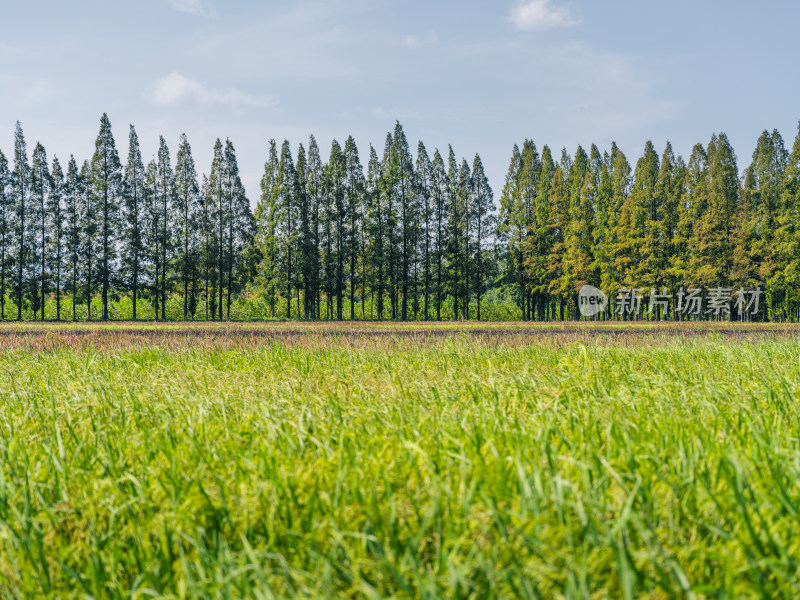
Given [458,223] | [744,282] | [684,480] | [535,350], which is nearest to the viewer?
[684,480]

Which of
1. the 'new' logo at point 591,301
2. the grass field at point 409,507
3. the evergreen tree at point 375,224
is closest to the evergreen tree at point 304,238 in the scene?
the evergreen tree at point 375,224

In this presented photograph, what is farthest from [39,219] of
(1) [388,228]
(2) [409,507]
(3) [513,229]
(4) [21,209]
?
(2) [409,507]

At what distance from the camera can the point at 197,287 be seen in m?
48.3

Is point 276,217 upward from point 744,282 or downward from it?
upward

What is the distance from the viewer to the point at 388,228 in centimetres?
4831

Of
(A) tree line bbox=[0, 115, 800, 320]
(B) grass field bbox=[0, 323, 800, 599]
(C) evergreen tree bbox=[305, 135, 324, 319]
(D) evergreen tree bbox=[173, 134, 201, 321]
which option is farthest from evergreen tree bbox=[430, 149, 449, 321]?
(B) grass field bbox=[0, 323, 800, 599]

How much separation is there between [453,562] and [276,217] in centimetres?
4801

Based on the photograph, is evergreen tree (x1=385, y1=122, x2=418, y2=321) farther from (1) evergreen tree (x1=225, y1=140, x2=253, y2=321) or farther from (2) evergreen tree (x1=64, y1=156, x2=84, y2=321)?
(2) evergreen tree (x1=64, y1=156, x2=84, y2=321)

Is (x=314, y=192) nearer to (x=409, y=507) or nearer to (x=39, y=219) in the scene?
(x=39, y=219)

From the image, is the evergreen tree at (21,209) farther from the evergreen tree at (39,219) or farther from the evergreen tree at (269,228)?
the evergreen tree at (269,228)

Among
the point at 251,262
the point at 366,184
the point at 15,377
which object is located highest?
the point at 366,184

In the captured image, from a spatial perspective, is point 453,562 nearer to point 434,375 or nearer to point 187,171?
point 434,375

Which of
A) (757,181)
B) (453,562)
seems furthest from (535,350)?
(757,181)

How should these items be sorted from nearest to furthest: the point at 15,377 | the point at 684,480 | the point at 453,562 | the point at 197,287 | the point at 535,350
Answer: the point at 453,562
the point at 684,480
the point at 15,377
the point at 535,350
the point at 197,287
